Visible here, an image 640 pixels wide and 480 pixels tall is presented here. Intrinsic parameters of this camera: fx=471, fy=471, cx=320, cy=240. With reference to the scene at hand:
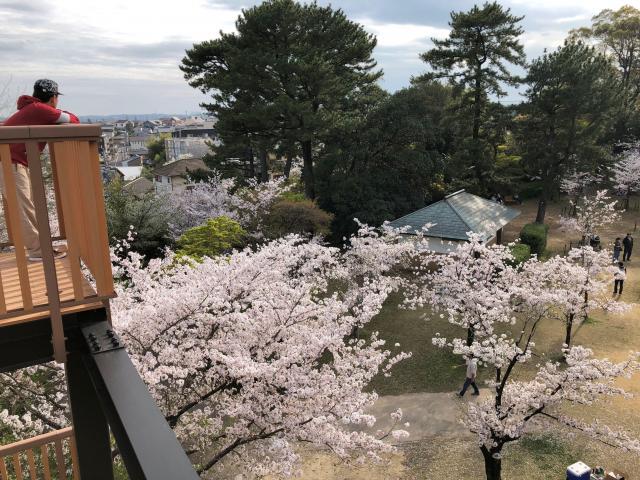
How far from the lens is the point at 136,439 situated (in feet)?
4.73

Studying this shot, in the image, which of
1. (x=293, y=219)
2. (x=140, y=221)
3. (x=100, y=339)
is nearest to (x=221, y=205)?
(x=293, y=219)

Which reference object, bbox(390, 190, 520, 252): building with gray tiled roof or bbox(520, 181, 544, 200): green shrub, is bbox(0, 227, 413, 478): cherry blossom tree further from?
bbox(520, 181, 544, 200): green shrub

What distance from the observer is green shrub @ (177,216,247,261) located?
474 inches

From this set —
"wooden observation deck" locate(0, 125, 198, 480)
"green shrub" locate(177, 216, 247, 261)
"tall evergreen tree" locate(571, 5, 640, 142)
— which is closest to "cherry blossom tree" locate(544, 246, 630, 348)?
"green shrub" locate(177, 216, 247, 261)

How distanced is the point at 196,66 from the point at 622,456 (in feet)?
64.3

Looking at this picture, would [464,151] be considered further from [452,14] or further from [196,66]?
[196,66]

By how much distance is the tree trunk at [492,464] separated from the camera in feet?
22.8

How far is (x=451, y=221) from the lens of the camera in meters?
15.9

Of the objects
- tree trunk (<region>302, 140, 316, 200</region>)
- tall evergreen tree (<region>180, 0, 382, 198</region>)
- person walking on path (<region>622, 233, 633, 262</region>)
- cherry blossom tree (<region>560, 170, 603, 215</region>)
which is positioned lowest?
person walking on path (<region>622, 233, 633, 262</region>)

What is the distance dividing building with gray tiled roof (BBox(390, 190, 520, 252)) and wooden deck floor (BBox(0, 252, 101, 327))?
43.5 ft

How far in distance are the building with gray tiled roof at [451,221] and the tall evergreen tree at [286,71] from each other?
189 inches

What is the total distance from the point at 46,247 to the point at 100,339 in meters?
0.48

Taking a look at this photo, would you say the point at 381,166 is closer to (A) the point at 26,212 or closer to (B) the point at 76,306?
(A) the point at 26,212

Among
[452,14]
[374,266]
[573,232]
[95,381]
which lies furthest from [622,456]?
[452,14]
